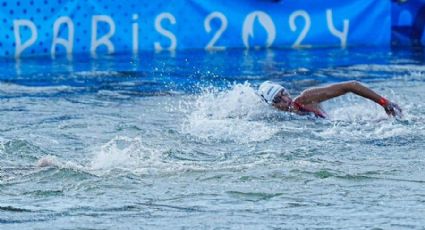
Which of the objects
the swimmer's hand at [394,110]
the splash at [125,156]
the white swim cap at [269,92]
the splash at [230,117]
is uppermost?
the white swim cap at [269,92]

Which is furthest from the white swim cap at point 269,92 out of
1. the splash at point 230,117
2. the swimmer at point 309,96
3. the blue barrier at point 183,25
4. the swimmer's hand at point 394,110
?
the blue barrier at point 183,25

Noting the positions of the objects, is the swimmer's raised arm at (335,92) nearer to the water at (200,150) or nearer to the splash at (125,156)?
the water at (200,150)

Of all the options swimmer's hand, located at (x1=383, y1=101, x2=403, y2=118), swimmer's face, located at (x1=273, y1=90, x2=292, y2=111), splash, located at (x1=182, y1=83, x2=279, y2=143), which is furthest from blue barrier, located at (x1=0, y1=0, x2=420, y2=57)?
swimmer's hand, located at (x1=383, y1=101, x2=403, y2=118)

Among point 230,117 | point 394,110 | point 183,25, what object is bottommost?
point 230,117

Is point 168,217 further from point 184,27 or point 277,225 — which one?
point 184,27

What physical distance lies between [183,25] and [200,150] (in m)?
7.72

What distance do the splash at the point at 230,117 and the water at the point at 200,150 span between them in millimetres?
22

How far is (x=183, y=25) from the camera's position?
17.2m

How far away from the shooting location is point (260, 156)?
9125 mm

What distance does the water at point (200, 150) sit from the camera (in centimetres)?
730

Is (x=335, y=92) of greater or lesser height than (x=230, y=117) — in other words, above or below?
above

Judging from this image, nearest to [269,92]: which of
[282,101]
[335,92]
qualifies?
[282,101]

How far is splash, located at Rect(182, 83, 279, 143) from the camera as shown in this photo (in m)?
10.3

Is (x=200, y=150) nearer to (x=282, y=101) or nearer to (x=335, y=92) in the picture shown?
→ (x=282, y=101)
